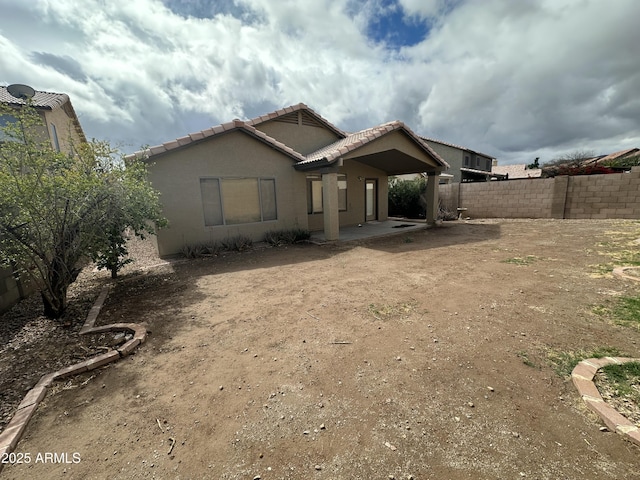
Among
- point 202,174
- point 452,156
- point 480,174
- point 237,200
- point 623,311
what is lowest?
point 623,311

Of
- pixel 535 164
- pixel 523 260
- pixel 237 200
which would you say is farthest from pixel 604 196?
pixel 535 164

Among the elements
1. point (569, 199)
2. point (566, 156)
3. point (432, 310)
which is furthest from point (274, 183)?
point (566, 156)

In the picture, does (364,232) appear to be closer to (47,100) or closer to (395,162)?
(395,162)

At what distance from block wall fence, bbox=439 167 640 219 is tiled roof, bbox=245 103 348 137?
822 cm

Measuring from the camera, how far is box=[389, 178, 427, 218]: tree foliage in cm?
1617

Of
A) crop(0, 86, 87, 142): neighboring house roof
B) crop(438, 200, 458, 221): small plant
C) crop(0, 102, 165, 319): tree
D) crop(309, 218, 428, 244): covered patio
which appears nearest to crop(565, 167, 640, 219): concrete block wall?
crop(438, 200, 458, 221): small plant

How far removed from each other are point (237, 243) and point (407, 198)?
11624mm

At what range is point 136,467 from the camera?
193 cm

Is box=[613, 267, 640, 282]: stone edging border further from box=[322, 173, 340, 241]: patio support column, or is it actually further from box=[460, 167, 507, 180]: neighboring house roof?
box=[460, 167, 507, 180]: neighboring house roof

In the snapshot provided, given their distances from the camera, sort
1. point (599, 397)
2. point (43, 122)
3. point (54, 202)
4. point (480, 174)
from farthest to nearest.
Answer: point (480, 174) → point (43, 122) → point (54, 202) → point (599, 397)

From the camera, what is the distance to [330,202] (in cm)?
960

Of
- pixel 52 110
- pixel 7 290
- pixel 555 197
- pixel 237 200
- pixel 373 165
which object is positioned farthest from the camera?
pixel 52 110

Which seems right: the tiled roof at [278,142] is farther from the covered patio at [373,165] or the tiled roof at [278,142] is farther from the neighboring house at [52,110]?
the neighboring house at [52,110]

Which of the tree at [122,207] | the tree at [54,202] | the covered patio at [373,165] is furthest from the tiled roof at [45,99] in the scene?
the covered patio at [373,165]
